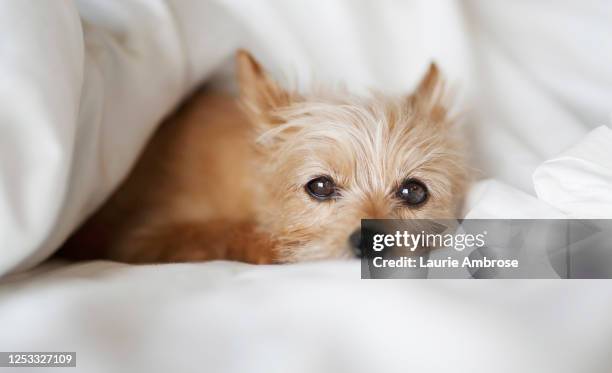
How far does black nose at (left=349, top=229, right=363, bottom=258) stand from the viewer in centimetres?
111

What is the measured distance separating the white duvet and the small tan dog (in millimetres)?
119

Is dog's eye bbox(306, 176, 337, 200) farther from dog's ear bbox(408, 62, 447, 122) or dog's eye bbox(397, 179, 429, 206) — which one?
dog's ear bbox(408, 62, 447, 122)

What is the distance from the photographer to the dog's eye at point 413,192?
4.23ft

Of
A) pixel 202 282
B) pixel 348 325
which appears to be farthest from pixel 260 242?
pixel 348 325

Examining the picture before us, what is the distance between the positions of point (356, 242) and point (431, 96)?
52 centimetres

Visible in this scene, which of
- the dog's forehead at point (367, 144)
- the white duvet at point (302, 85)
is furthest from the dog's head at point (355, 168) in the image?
the white duvet at point (302, 85)

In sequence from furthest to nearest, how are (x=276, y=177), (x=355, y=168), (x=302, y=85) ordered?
(x=302, y=85) → (x=276, y=177) → (x=355, y=168)

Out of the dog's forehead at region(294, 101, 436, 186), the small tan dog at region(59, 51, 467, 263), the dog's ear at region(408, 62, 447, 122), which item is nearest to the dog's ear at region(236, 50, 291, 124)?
the small tan dog at region(59, 51, 467, 263)
